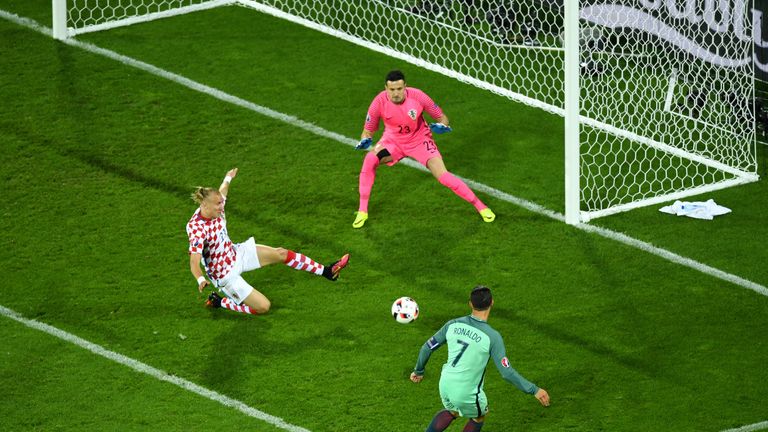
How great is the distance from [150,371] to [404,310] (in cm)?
218

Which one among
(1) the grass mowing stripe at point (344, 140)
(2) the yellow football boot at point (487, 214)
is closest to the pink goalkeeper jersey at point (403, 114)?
(2) the yellow football boot at point (487, 214)

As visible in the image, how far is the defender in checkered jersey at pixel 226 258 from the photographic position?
493 inches

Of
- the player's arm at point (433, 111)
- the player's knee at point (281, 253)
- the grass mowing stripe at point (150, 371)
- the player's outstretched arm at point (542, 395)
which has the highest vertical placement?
the player's arm at point (433, 111)

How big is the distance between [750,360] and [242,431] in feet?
14.0

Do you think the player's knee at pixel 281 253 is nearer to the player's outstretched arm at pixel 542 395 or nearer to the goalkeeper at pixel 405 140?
the goalkeeper at pixel 405 140

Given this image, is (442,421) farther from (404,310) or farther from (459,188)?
(459,188)

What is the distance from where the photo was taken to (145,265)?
45.5 feet

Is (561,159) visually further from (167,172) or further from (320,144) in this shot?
(167,172)

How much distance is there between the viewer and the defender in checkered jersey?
12.5 metres

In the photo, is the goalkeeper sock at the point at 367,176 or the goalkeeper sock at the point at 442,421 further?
the goalkeeper sock at the point at 367,176

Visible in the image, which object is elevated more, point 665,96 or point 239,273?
point 665,96

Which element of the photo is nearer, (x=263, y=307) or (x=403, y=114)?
(x=263, y=307)

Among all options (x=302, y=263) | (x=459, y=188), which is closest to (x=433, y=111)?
(x=459, y=188)

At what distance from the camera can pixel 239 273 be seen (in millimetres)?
12969
